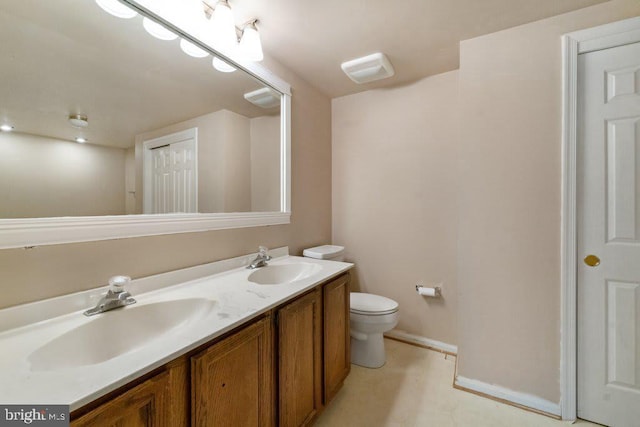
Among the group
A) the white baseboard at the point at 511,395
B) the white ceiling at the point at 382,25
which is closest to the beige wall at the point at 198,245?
the white ceiling at the point at 382,25

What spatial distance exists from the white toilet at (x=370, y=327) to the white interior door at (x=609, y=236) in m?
1.07

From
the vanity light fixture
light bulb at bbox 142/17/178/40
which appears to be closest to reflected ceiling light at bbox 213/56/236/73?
the vanity light fixture

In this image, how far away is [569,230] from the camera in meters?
1.46

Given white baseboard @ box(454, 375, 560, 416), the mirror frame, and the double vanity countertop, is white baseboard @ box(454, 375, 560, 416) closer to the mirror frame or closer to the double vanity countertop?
the double vanity countertop

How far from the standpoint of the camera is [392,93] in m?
2.32

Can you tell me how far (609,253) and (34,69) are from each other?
8.90 ft

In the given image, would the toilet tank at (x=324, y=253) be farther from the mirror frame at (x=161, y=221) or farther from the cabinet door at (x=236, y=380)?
the cabinet door at (x=236, y=380)

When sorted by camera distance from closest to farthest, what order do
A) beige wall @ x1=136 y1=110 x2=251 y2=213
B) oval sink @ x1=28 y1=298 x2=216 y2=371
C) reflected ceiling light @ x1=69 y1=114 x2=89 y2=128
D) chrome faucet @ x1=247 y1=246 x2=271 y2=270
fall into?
oval sink @ x1=28 y1=298 x2=216 y2=371 → reflected ceiling light @ x1=69 y1=114 x2=89 y2=128 → beige wall @ x1=136 y1=110 x2=251 y2=213 → chrome faucet @ x1=247 y1=246 x2=271 y2=270

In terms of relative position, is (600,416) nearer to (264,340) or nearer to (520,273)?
(520,273)

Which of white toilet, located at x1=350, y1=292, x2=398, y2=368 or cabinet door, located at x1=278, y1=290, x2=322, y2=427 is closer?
cabinet door, located at x1=278, y1=290, x2=322, y2=427

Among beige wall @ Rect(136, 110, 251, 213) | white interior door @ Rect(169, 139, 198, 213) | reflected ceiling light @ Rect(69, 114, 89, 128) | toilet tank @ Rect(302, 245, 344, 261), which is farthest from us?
toilet tank @ Rect(302, 245, 344, 261)

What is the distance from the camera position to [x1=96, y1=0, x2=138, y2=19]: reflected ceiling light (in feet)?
3.46

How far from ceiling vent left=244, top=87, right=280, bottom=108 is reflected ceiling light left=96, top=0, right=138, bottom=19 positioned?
0.67 m

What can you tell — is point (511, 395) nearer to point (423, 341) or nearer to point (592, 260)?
point (423, 341)
